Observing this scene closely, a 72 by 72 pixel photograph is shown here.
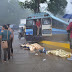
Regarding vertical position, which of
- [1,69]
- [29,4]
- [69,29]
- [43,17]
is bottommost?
[1,69]

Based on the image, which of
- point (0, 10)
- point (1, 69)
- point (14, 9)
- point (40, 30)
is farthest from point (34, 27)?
point (14, 9)

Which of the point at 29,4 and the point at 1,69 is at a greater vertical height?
the point at 29,4

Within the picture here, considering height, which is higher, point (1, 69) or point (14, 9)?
point (14, 9)

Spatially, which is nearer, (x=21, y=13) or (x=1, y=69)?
(x=1, y=69)

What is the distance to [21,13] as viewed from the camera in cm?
7025

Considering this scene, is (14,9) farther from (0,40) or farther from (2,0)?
(0,40)

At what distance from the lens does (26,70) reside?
215 inches

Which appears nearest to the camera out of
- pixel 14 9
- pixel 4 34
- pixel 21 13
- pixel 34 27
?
pixel 4 34

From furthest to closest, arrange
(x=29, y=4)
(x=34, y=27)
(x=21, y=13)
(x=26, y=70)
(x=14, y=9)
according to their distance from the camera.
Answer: (x=21, y=13) < (x=14, y=9) < (x=29, y=4) < (x=34, y=27) < (x=26, y=70)

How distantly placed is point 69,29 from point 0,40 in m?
3.47

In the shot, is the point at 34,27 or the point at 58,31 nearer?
the point at 58,31

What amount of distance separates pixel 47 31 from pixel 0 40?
A: 6396 millimetres

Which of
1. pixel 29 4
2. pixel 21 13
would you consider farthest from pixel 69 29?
pixel 21 13

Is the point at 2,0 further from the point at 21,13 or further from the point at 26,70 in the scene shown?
the point at 26,70
